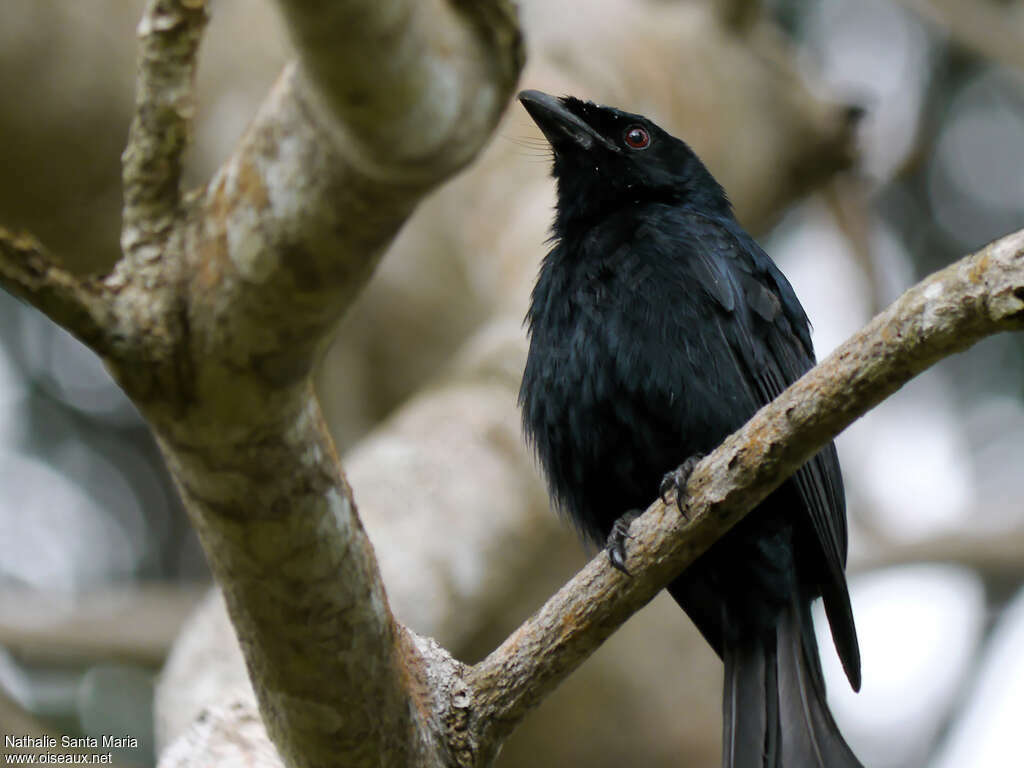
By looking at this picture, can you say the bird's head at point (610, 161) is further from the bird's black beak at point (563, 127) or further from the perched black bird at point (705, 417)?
the perched black bird at point (705, 417)

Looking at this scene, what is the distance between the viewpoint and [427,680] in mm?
2789

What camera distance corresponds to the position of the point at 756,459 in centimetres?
249

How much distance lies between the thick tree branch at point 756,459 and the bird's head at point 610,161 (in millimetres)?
1910

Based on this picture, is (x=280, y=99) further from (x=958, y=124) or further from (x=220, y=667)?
(x=958, y=124)

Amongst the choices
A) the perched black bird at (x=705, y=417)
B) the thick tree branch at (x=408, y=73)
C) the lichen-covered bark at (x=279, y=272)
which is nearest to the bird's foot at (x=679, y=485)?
the perched black bird at (x=705, y=417)

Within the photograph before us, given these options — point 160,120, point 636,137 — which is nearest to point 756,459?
point 160,120

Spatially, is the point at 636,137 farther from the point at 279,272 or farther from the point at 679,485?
the point at 279,272

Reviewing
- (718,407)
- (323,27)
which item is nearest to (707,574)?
(718,407)

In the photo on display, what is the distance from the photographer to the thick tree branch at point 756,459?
221 centimetres

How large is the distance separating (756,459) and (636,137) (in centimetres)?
242

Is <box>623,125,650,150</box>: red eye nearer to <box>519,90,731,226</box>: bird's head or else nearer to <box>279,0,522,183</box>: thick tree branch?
<box>519,90,731,226</box>: bird's head

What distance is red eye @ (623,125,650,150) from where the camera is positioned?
4.61m

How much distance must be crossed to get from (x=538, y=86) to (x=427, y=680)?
5.44 metres

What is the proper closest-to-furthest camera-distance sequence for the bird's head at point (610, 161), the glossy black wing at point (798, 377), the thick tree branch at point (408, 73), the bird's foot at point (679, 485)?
1. the thick tree branch at point (408, 73)
2. the bird's foot at point (679, 485)
3. the glossy black wing at point (798, 377)
4. the bird's head at point (610, 161)
